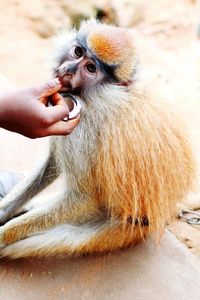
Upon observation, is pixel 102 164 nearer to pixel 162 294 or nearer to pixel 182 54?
pixel 162 294

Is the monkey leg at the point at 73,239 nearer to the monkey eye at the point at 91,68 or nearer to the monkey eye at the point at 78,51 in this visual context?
the monkey eye at the point at 91,68

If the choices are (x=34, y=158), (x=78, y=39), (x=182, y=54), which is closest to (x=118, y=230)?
(x=78, y=39)

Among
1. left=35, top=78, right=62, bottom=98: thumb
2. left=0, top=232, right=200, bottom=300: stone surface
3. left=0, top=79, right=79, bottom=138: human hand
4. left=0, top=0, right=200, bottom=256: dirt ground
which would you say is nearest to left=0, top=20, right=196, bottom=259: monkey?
left=0, top=232, right=200, bottom=300: stone surface

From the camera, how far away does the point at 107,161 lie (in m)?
3.76

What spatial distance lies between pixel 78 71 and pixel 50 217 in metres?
1.03

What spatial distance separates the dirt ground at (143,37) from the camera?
898 cm

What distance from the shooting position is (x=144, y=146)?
3705mm

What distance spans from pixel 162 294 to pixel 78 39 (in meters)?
1.84

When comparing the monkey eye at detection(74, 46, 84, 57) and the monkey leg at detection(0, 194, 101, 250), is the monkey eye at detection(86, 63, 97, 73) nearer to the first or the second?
the monkey eye at detection(74, 46, 84, 57)

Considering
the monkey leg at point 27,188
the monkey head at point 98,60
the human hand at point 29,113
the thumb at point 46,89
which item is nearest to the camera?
the human hand at point 29,113

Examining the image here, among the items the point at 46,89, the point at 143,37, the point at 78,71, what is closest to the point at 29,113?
the point at 46,89

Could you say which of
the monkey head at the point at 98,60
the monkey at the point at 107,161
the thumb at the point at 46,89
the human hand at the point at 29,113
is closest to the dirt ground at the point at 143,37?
the monkey at the point at 107,161

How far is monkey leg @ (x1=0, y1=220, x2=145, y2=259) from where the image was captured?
3.94 meters

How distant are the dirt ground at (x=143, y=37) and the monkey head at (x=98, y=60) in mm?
3370
